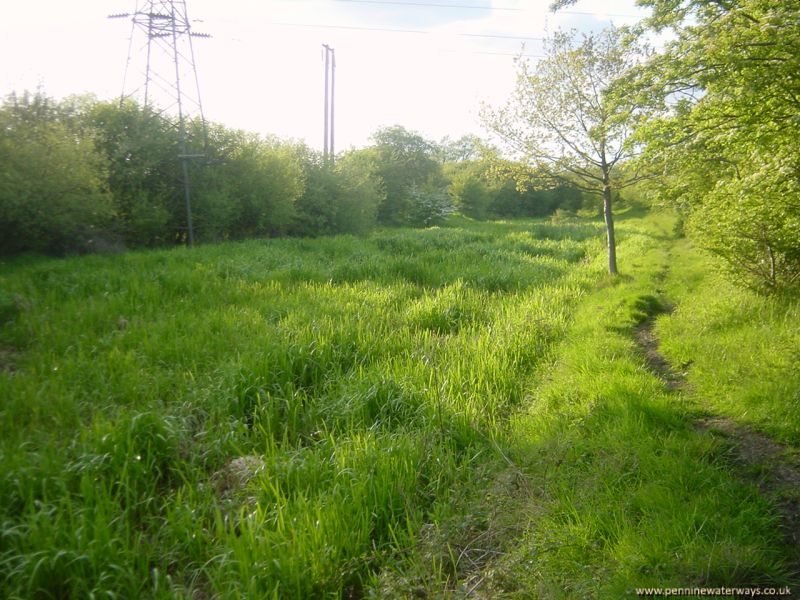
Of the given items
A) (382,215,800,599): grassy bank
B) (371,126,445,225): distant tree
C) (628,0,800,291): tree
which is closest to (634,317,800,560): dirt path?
(382,215,800,599): grassy bank

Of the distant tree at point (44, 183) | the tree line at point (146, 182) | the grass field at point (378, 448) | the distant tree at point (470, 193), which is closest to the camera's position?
the grass field at point (378, 448)

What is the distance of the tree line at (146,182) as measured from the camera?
13.7 m

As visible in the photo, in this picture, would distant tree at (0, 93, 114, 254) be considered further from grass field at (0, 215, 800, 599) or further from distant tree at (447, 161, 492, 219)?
distant tree at (447, 161, 492, 219)

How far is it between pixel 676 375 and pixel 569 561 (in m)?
3.85

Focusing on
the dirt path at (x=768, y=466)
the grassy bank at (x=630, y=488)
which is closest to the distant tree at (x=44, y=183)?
the grassy bank at (x=630, y=488)

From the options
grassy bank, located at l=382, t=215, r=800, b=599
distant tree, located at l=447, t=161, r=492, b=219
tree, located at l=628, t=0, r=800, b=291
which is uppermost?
distant tree, located at l=447, t=161, r=492, b=219

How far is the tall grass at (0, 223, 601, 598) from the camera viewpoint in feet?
10.6

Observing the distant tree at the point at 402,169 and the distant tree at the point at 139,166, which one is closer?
the distant tree at the point at 139,166

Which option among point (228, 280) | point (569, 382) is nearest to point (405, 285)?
point (228, 280)

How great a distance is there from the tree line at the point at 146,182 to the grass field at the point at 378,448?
20.2 ft

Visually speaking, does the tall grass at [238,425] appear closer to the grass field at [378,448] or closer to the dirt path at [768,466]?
the grass field at [378,448]

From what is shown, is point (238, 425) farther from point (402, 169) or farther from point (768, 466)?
point (402, 169)

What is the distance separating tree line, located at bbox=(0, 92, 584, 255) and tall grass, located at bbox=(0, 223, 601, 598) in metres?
4.43

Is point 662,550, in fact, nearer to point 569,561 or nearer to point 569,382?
point 569,561
